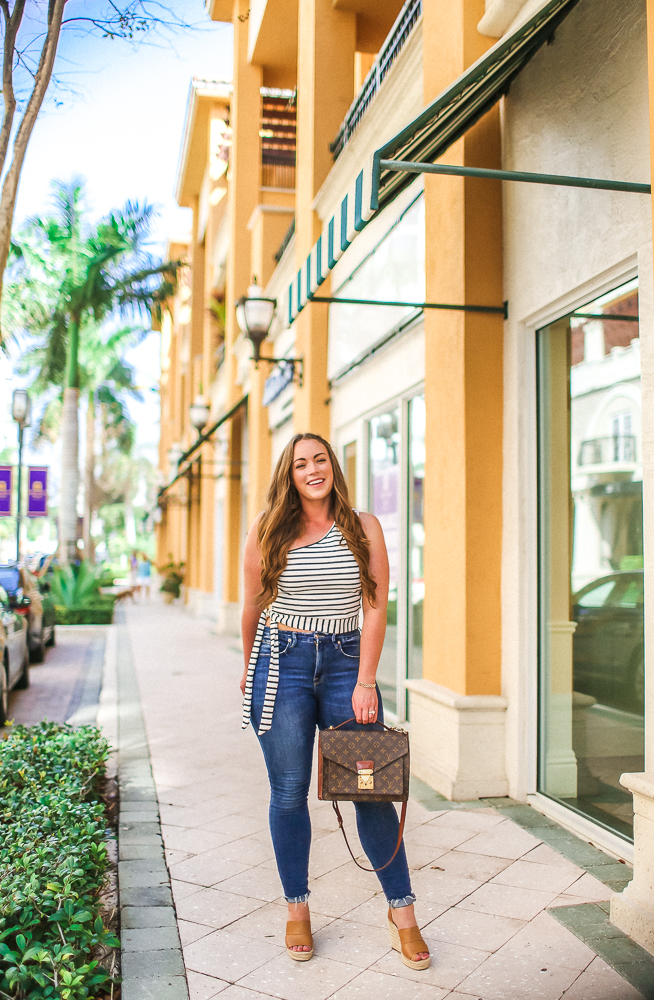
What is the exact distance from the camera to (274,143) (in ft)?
51.9

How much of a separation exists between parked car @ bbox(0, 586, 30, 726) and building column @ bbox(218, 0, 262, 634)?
6.42 m

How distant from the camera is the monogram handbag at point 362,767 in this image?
2949mm

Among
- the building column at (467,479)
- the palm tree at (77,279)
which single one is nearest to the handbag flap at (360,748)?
the building column at (467,479)

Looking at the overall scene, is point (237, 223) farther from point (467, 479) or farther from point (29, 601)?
point (467, 479)

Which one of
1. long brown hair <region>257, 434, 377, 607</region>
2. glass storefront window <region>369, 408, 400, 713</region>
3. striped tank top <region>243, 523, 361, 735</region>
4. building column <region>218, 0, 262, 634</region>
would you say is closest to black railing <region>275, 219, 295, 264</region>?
building column <region>218, 0, 262, 634</region>

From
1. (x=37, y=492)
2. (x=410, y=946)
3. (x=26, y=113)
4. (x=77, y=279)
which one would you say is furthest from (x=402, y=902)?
(x=77, y=279)

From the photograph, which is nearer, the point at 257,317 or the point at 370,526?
the point at 370,526

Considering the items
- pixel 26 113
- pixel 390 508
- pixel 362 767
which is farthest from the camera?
pixel 390 508

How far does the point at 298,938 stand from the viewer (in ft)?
10.2

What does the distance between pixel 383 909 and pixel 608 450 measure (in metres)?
2.47

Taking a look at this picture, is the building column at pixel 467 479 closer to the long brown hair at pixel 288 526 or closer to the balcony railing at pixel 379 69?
the balcony railing at pixel 379 69

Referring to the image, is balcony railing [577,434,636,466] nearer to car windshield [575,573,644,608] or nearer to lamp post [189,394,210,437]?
car windshield [575,573,644,608]

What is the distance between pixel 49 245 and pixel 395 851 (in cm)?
2274

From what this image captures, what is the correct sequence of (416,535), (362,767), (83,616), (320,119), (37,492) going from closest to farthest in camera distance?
(362,767) → (416,535) → (320,119) → (37,492) → (83,616)
